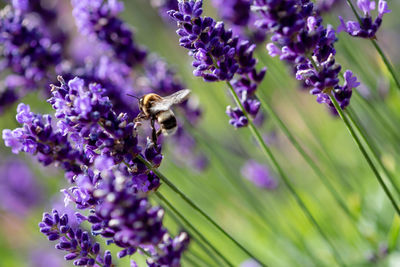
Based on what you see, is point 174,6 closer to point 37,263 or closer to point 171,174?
point 171,174

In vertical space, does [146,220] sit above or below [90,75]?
below

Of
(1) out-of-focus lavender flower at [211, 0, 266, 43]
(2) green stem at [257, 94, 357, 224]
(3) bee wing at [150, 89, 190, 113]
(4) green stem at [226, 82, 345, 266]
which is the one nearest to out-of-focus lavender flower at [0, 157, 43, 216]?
(1) out-of-focus lavender flower at [211, 0, 266, 43]

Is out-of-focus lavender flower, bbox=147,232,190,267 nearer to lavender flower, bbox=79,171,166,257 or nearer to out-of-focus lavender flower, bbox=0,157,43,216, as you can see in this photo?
lavender flower, bbox=79,171,166,257

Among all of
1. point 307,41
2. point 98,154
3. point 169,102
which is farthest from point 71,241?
point 307,41

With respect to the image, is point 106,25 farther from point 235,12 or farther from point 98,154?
point 98,154

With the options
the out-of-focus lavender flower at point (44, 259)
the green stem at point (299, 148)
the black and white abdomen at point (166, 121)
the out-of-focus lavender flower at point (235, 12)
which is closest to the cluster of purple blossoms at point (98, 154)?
the black and white abdomen at point (166, 121)

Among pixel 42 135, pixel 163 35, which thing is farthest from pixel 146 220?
pixel 163 35
